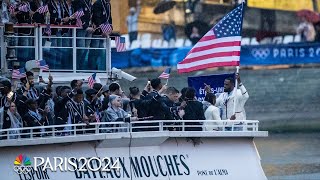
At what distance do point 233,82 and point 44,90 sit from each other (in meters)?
3.23

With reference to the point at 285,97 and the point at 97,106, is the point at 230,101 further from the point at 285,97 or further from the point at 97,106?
the point at 285,97

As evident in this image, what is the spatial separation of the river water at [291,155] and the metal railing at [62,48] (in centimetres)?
862

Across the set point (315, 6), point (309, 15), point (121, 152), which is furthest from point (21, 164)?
point (315, 6)

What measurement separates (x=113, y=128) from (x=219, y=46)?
11.3ft

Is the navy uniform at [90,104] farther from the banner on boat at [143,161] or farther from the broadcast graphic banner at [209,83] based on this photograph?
the broadcast graphic banner at [209,83]

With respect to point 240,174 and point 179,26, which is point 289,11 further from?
point 240,174

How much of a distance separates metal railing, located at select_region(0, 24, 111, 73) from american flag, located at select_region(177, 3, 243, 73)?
148cm

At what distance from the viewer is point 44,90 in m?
22.4

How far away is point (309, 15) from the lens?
149 ft

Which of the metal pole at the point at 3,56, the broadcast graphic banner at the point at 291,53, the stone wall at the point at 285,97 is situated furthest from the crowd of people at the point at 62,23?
the broadcast graphic banner at the point at 291,53

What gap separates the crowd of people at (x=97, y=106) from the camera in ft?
70.5

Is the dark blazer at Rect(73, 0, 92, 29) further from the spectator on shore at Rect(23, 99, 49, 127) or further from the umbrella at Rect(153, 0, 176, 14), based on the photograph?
the umbrella at Rect(153, 0, 176, 14)

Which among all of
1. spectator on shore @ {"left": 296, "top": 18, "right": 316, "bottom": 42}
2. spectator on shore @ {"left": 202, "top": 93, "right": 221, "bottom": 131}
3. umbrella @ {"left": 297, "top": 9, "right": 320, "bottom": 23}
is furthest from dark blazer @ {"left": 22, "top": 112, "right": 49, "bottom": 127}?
umbrella @ {"left": 297, "top": 9, "right": 320, "bottom": 23}

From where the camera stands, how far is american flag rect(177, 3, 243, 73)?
78.3ft
